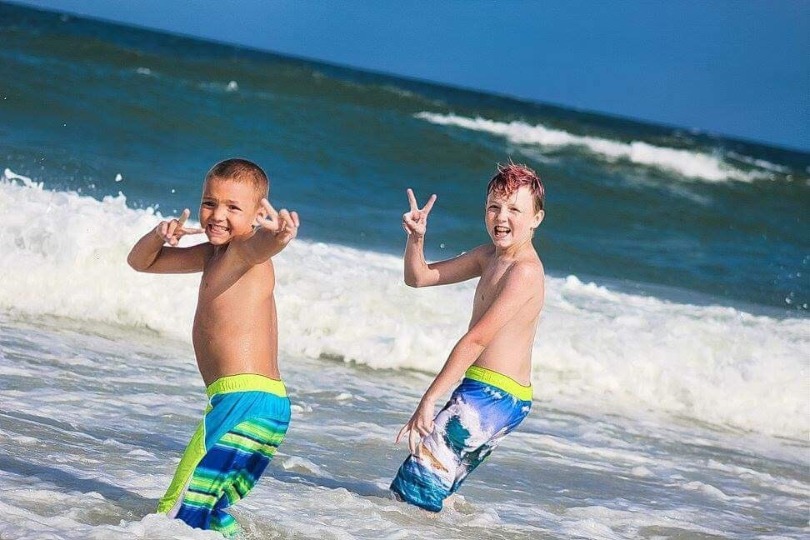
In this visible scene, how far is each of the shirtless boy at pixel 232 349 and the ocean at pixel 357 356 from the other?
15 cm

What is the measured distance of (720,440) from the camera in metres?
7.02

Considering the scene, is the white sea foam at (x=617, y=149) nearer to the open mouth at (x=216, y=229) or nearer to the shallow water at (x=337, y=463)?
the shallow water at (x=337, y=463)

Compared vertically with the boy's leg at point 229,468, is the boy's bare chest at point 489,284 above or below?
above

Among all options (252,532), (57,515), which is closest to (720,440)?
(252,532)

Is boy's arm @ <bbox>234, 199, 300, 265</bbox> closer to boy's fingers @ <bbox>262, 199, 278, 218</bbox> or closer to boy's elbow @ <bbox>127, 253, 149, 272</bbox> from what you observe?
boy's fingers @ <bbox>262, 199, 278, 218</bbox>

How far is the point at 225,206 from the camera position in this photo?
128 inches

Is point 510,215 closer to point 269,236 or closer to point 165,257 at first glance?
point 269,236

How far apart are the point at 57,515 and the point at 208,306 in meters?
0.80

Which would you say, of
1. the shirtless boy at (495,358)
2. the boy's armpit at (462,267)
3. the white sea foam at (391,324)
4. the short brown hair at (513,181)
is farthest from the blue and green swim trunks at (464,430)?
the white sea foam at (391,324)

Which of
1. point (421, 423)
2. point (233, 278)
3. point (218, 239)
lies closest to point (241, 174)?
point (218, 239)

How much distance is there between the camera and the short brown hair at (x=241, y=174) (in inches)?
128

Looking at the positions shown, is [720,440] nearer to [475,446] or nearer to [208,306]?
[475,446]

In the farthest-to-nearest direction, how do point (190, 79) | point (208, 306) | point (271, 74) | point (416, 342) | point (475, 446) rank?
1. point (271, 74)
2. point (190, 79)
3. point (416, 342)
4. point (475, 446)
5. point (208, 306)

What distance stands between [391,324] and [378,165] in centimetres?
1109
